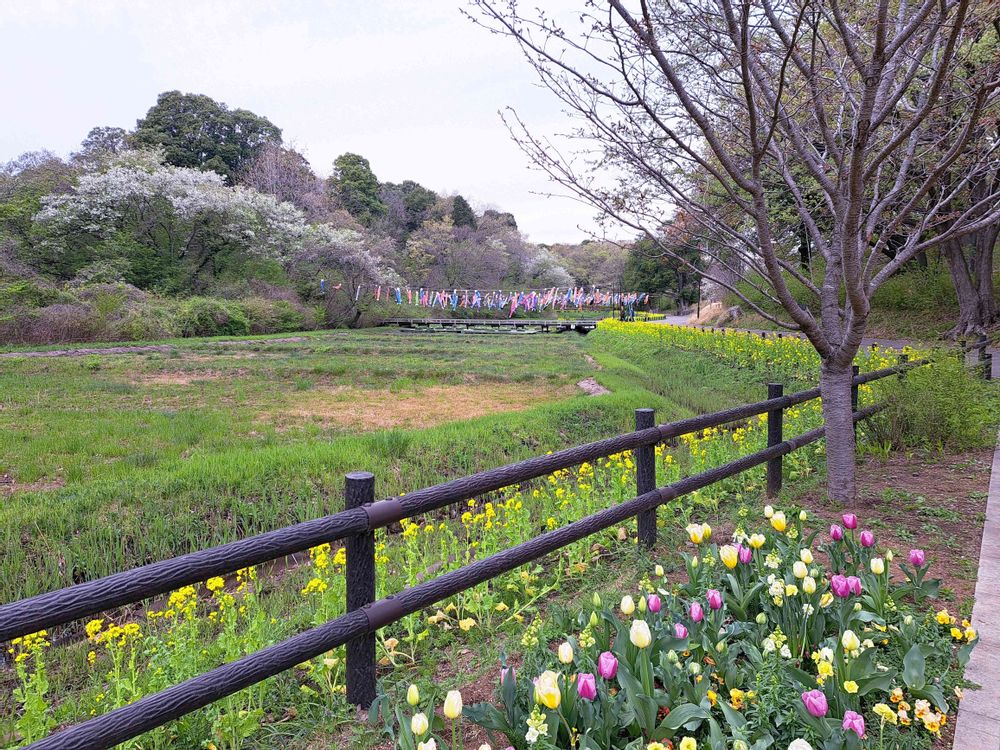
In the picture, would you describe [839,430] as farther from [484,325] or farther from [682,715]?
[484,325]

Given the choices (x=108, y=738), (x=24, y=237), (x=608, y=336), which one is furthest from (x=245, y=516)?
(x=24, y=237)

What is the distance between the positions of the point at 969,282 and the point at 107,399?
715 inches


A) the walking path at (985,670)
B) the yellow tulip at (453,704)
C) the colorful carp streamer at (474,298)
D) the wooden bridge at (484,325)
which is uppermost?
the colorful carp streamer at (474,298)

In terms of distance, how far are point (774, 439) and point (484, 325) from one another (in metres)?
36.2

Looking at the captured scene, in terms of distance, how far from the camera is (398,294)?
35.4 meters

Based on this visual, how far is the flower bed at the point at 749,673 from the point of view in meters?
1.58

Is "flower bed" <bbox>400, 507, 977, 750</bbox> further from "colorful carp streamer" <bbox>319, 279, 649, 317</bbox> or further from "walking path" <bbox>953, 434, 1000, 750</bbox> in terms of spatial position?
"colorful carp streamer" <bbox>319, 279, 649, 317</bbox>

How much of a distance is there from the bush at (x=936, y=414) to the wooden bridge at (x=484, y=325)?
3014 centimetres

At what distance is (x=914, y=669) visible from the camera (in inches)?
71.8

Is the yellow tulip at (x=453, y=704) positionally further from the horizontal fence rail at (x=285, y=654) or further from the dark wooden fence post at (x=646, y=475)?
the dark wooden fence post at (x=646, y=475)

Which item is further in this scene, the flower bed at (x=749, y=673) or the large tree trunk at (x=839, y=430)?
the large tree trunk at (x=839, y=430)

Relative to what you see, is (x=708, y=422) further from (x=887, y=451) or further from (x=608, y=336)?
(x=608, y=336)

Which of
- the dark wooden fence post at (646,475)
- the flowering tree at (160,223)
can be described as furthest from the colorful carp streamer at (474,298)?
the dark wooden fence post at (646,475)

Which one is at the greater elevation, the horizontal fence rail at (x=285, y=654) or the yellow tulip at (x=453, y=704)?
the yellow tulip at (x=453, y=704)
